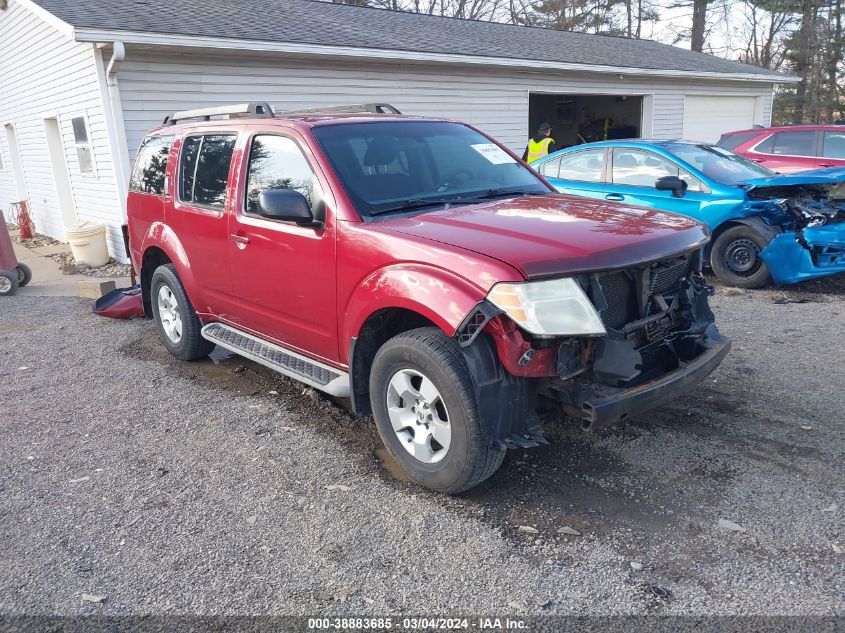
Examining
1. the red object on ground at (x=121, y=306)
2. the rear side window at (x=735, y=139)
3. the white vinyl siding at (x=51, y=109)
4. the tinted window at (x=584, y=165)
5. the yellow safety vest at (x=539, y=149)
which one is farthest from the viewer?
the rear side window at (x=735, y=139)

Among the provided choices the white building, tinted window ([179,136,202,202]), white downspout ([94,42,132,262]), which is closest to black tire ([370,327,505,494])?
tinted window ([179,136,202,202])

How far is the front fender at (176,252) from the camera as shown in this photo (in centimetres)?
514

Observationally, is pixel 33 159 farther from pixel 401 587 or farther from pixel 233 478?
pixel 401 587

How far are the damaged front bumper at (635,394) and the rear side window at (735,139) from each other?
975 centimetres

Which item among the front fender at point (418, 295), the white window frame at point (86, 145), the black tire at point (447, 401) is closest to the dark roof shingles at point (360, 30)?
the white window frame at point (86, 145)

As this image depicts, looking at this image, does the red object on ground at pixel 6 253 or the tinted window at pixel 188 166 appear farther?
the red object on ground at pixel 6 253

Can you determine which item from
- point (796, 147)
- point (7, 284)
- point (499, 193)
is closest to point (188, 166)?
point (499, 193)

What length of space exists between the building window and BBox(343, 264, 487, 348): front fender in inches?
324

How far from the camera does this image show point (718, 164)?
25.5ft

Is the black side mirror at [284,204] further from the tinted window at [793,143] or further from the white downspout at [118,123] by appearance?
the tinted window at [793,143]

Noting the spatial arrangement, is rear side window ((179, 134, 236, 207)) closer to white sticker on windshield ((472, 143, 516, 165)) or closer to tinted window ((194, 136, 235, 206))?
tinted window ((194, 136, 235, 206))

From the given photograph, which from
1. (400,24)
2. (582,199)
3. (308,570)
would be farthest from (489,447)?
(400,24)

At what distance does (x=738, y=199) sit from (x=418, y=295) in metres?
5.31

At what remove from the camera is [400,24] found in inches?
568
